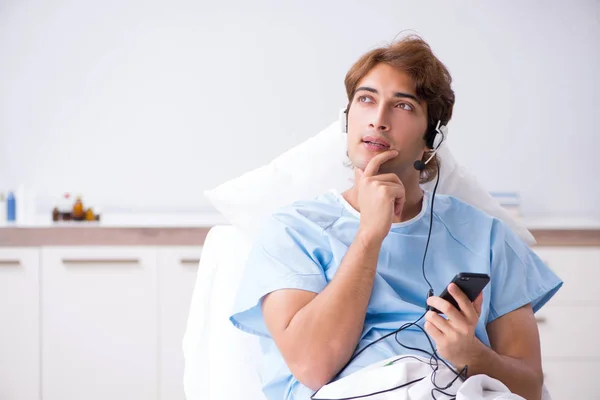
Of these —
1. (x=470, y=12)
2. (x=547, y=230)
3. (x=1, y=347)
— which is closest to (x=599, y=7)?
(x=470, y=12)

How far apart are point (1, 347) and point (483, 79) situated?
2.26 metres

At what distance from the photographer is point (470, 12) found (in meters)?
3.18

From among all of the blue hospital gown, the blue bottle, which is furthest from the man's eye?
the blue bottle

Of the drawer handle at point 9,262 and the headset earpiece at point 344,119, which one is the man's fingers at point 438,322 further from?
the drawer handle at point 9,262

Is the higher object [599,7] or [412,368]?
[599,7]

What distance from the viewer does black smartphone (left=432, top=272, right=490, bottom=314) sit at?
3.99ft

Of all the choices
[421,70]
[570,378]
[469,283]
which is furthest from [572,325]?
[469,283]

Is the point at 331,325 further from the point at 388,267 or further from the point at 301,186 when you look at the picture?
the point at 301,186

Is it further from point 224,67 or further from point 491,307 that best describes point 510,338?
point 224,67

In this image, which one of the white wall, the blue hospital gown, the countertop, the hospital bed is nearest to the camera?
the blue hospital gown

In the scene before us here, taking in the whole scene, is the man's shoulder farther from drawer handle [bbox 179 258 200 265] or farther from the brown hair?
drawer handle [bbox 179 258 200 265]

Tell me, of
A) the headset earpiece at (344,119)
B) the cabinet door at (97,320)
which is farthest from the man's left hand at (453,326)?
the cabinet door at (97,320)

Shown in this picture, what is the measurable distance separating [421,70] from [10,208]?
1943 millimetres

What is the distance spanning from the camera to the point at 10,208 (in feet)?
9.38
